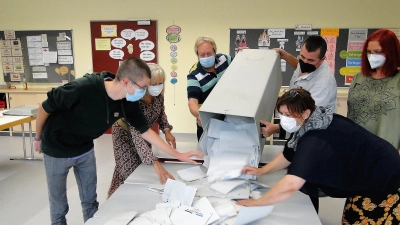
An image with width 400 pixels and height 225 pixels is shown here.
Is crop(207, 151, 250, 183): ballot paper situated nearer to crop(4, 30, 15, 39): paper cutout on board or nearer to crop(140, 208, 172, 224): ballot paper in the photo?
crop(140, 208, 172, 224): ballot paper

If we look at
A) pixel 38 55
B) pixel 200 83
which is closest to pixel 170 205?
pixel 200 83

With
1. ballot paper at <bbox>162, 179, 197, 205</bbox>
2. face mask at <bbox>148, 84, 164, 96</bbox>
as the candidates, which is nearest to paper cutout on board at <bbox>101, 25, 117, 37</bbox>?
face mask at <bbox>148, 84, 164, 96</bbox>

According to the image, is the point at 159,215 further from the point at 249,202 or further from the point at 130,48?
the point at 130,48

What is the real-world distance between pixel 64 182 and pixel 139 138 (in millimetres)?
470

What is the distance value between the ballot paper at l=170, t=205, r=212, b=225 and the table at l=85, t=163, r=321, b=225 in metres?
0.16

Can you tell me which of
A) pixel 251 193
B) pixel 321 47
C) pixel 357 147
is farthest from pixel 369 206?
pixel 321 47

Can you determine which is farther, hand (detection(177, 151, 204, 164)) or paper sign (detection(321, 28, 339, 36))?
paper sign (detection(321, 28, 339, 36))

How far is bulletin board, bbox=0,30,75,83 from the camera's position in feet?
15.4

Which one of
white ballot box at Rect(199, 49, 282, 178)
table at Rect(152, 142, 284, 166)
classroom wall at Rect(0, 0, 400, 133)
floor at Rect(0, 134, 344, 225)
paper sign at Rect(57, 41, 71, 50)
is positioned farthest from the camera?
paper sign at Rect(57, 41, 71, 50)

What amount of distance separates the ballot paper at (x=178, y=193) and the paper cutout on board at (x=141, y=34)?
3469mm

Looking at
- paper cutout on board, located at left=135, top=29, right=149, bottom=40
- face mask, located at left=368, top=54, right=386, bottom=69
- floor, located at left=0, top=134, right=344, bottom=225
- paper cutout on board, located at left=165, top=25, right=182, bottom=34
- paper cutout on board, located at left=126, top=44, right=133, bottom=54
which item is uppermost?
paper cutout on board, located at left=165, top=25, right=182, bottom=34

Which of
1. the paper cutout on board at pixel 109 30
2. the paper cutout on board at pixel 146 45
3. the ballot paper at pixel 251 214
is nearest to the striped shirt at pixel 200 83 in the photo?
the ballot paper at pixel 251 214

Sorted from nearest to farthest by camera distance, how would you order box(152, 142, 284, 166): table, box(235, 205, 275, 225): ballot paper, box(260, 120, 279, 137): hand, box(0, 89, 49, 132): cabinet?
1. box(235, 205, 275, 225): ballot paper
2. box(260, 120, 279, 137): hand
3. box(152, 142, 284, 166): table
4. box(0, 89, 49, 132): cabinet

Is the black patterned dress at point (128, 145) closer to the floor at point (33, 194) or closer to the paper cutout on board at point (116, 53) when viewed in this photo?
the floor at point (33, 194)
